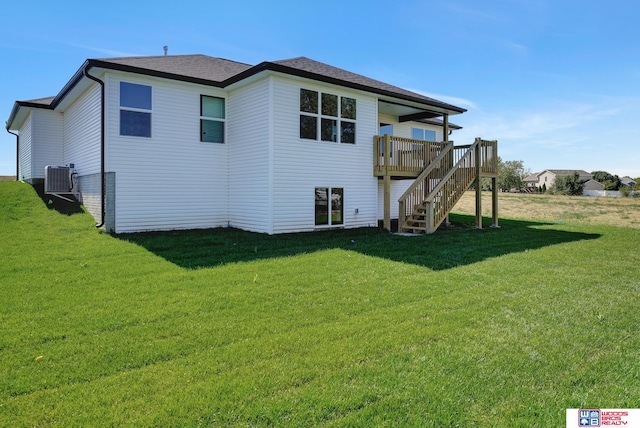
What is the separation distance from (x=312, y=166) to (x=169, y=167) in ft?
13.3

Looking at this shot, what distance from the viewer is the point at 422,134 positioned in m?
17.8

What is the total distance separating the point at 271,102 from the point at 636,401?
9647 mm

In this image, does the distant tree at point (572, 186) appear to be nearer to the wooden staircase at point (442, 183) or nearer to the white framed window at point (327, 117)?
the wooden staircase at point (442, 183)

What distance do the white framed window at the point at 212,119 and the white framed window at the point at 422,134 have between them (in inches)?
346

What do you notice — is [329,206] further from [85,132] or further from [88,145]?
[85,132]

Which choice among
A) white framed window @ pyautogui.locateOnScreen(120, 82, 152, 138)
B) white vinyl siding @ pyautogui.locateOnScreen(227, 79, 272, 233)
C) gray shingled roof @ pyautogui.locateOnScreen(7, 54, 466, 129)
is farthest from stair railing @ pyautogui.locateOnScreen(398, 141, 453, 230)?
white framed window @ pyautogui.locateOnScreen(120, 82, 152, 138)

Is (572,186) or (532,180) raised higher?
(532,180)

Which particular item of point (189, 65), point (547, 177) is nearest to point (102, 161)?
point (189, 65)

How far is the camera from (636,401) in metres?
2.86

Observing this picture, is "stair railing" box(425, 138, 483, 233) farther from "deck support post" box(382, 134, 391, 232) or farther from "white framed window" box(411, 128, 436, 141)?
"white framed window" box(411, 128, 436, 141)

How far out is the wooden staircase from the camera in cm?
1183

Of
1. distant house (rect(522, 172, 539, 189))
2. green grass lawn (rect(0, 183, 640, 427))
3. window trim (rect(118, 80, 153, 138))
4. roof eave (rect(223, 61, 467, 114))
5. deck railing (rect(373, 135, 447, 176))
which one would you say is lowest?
green grass lawn (rect(0, 183, 640, 427))

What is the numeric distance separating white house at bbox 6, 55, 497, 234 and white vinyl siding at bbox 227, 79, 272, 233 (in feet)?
0.10

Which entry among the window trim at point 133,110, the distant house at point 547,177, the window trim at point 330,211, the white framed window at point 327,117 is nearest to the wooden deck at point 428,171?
the white framed window at point 327,117
